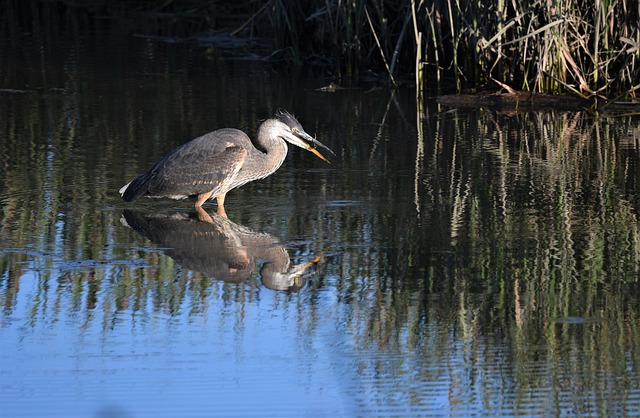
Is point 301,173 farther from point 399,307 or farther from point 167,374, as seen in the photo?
point 167,374

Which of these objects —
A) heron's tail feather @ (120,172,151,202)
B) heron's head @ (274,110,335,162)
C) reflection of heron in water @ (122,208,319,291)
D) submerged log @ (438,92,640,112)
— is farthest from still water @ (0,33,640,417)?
submerged log @ (438,92,640,112)

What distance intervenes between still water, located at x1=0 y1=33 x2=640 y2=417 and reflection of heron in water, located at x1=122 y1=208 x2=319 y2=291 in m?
0.02

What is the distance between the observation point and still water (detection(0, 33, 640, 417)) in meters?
4.62

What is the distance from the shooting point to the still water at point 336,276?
15.2 ft

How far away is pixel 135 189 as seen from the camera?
770 cm

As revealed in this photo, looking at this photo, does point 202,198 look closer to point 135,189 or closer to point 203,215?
point 203,215

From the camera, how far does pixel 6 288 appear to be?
5938 mm

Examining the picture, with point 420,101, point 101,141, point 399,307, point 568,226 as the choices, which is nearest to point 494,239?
point 568,226

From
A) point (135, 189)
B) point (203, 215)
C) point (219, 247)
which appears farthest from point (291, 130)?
point (219, 247)

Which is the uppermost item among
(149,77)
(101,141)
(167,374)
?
(149,77)

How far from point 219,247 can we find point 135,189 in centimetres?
116

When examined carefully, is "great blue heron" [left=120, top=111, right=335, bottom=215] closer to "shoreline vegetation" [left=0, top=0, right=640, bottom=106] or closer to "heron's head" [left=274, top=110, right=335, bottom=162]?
"heron's head" [left=274, top=110, right=335, bottom=162]

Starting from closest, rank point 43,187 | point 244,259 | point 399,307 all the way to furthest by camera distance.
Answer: point 399,307
point 244,259
point 43,187

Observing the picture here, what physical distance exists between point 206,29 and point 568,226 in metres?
12.6
